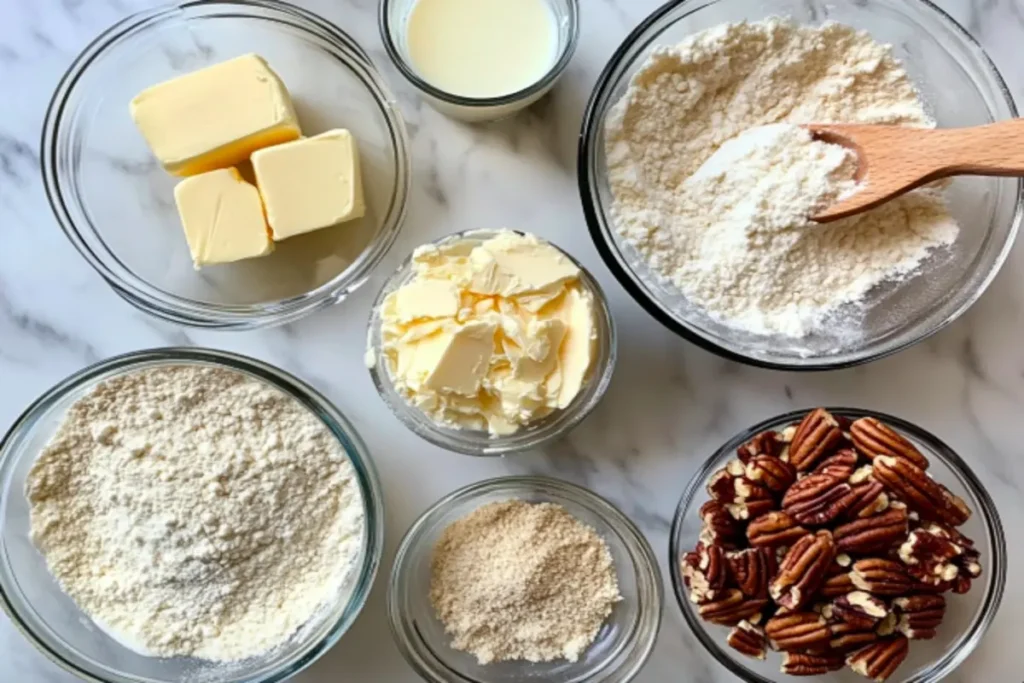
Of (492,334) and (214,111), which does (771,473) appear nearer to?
(492,334)

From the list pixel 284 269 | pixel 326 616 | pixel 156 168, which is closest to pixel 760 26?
pixel 284 269

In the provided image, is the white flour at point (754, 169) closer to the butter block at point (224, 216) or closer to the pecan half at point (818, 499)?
the pecan half at point (818, 499)

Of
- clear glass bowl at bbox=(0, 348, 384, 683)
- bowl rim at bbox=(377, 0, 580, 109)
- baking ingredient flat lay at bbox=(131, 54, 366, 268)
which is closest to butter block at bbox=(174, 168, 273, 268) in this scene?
baking ingredient flat lay at bbox=(131, 54, 366, 268)

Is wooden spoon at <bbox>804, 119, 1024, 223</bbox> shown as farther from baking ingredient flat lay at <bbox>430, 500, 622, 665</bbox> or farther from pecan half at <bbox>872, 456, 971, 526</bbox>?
baking ingredient flat lay at <bbox>430, 500, 622, 665</bbox>

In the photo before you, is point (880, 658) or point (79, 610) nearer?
point (880, 658)

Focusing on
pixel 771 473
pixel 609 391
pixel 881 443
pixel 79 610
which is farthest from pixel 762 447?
pixel 79 610

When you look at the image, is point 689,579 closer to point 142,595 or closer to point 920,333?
point 920,333

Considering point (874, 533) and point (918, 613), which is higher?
point (874, 533)
